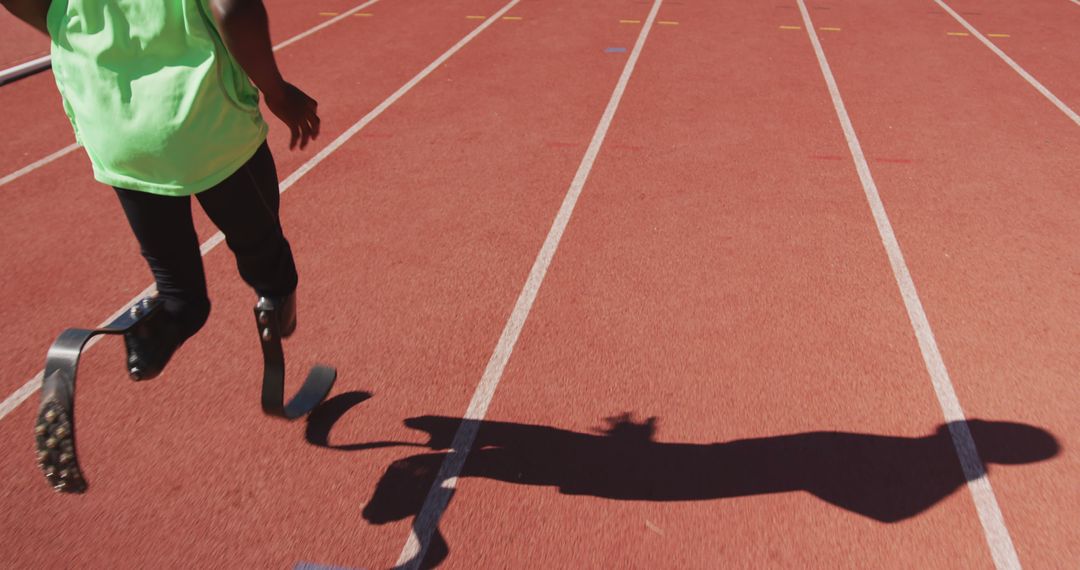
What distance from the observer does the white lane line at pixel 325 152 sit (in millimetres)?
3615

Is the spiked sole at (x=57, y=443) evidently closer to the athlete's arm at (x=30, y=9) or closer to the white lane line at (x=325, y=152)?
the athlete's arm at (x=30, y=9)

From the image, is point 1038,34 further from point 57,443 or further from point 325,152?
point 57,443

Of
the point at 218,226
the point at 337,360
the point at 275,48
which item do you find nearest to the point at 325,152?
the point at 337,360

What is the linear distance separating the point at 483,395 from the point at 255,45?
1959 mm

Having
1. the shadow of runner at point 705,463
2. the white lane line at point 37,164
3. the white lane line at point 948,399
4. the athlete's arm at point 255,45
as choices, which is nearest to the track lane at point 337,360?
the shadow of runner at point 705,463

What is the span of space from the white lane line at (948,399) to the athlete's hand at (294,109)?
281 cm

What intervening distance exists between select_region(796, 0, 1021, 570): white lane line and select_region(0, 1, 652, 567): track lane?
7.06 ft

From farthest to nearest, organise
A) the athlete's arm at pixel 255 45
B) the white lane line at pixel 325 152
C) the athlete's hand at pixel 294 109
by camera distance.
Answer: the white lane line at pixel 325 152, the athlete's hand at pixel 294 109, the athlete's arm at pixel 255 45

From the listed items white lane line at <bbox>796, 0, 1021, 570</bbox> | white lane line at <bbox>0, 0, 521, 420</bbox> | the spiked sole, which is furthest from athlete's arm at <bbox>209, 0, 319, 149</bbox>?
white lane line at <bbox>796, 0, 1021, 570</bbox>

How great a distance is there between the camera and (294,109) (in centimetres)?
245

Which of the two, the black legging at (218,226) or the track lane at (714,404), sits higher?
the black legging at (218,226)

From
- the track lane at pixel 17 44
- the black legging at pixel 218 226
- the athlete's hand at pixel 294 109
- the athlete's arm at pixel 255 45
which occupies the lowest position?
the track lane at pixel 17 44

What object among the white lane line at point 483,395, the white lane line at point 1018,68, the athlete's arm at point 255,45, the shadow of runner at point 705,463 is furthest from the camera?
the white lane line at point 1018,68

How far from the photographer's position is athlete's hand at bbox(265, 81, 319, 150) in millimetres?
2355
